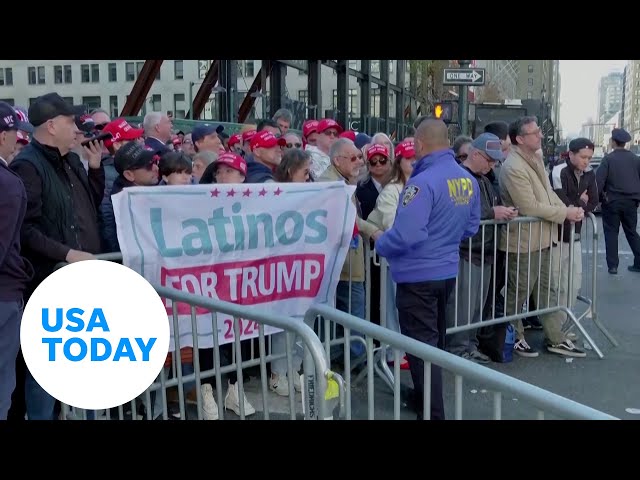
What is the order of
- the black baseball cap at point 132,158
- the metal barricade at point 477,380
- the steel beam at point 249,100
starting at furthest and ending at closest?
the steel beam at point 249,100 → the black baseball cap at point 132,158 → the metal barricade at point 477,380

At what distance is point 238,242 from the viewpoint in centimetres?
470

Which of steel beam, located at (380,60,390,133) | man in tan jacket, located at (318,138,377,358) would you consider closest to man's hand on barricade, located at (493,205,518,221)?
man in tan jacket, located at (318,138,377,358)

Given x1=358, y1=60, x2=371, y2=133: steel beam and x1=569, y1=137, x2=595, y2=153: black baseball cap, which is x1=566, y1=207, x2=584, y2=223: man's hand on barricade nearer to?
x1=569, y1=137, x2=595, y2=153: black baseball cap

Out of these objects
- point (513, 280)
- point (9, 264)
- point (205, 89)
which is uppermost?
point (205, 89)

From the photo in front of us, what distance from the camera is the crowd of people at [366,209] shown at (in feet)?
13.4

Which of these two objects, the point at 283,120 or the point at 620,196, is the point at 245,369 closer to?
the point at 283,120

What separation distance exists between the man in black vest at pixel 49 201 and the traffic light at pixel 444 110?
31.5 ft

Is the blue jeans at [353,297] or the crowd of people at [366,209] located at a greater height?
the crowd of people at [366,209]

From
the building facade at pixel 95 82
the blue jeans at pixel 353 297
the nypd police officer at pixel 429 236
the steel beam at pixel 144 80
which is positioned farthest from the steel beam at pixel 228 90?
the building facade at pixel 95 82

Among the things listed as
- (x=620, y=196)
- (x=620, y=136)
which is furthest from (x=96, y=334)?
(x=620, y=136)

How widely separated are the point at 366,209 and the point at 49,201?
2.88 m

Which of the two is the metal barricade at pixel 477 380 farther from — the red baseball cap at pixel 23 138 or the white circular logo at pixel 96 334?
the red baseball cap at pixel 23 138

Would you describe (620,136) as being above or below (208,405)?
above
